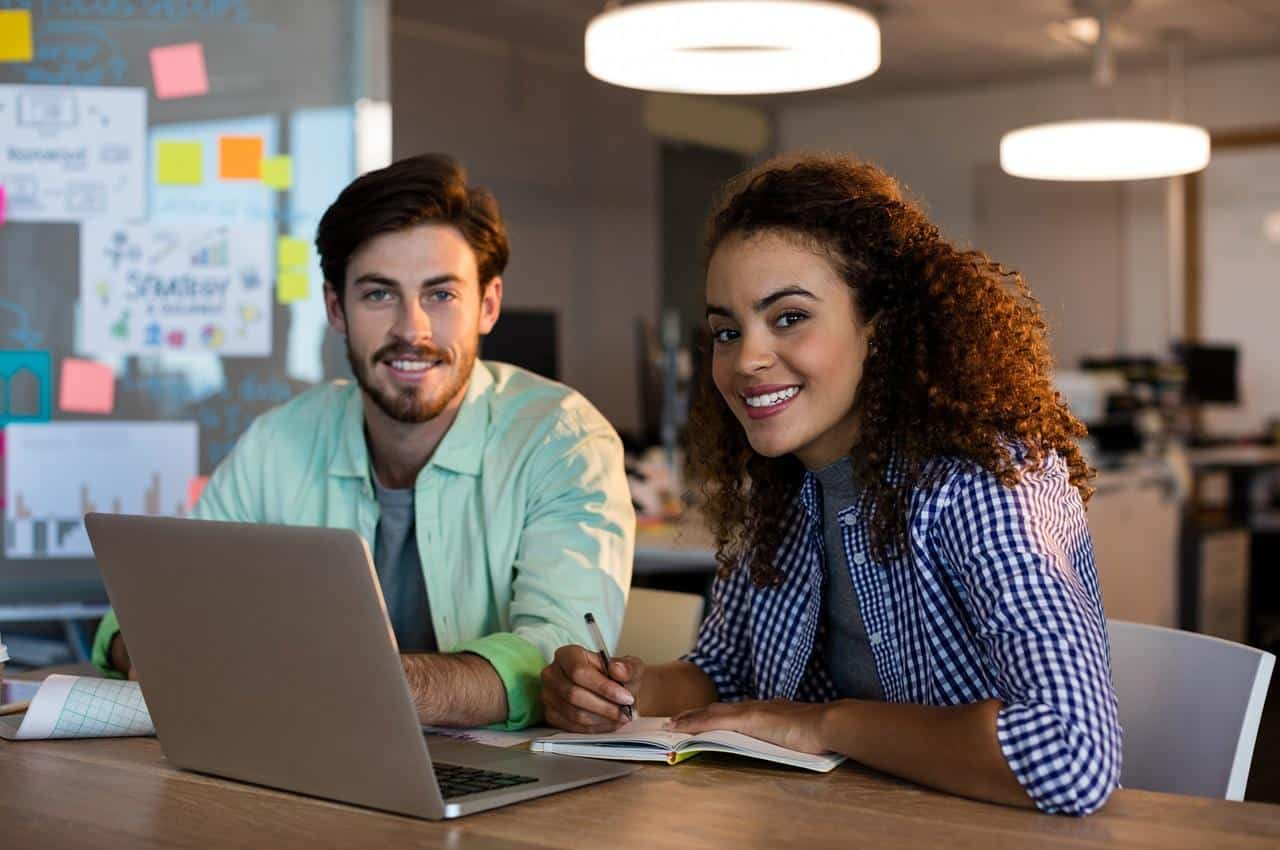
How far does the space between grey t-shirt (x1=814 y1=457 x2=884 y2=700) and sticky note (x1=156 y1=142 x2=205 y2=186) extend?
1773 mm

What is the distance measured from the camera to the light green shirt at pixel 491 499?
2.01 meters

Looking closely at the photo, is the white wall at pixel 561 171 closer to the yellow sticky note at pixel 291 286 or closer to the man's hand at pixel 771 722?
the yellow sticky note at pixel 291 286

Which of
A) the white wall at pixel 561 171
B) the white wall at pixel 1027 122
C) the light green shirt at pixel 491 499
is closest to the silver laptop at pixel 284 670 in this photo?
the light green shirt at pixel 491 499

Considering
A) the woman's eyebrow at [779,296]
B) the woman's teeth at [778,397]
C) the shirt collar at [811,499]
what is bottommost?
the shirt collar at [811,499]

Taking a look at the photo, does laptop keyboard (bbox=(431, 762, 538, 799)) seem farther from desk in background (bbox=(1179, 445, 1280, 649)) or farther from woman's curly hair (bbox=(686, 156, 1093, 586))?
desk in background (bbox=(1179, 445, 1280, 649))

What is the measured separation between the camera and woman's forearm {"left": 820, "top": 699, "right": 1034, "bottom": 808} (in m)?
1.35

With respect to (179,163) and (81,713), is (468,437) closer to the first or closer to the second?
(81,713)

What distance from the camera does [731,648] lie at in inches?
74.7

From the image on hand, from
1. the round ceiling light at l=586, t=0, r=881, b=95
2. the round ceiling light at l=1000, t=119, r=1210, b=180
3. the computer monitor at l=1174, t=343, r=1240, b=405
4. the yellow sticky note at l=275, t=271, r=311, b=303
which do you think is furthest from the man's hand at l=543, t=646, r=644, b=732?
the computer monitor at l=1174, t=343, r=1240, b=405

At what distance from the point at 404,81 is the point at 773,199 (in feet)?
18.5

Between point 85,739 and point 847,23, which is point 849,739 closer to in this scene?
point 85,739

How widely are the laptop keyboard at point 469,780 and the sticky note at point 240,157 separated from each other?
1.91 metres

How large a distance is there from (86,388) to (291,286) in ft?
1.45

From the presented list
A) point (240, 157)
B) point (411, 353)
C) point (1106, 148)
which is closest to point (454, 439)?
point (411, 353)
